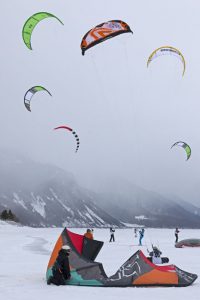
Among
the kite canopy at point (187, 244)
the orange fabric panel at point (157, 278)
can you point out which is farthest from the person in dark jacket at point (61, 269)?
the kite canopy at point (187, 244)

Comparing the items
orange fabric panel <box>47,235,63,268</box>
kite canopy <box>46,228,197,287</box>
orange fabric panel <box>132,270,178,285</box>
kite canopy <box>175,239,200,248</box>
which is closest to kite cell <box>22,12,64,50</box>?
orange fabric panel <box>47,235,63,268</box>

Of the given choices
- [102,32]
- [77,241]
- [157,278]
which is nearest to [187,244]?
[102,32]

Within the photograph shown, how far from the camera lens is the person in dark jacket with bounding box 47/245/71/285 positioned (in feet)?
42.3

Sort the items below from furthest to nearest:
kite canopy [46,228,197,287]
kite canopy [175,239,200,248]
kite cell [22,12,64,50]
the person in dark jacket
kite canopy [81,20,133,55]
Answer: kite canopy [175,239,200,248], kite cell [22,12,64,50], kite canopy [81,20,133,55], the person in dark jacket, kite canopy [46,228,197,287]

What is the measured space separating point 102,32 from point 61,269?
14166mm

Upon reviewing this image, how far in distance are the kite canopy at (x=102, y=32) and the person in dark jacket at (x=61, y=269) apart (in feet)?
40.8

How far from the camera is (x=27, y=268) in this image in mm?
17844

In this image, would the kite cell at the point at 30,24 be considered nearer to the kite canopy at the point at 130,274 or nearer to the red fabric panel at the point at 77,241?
the red fabric panel at the point at 77,241

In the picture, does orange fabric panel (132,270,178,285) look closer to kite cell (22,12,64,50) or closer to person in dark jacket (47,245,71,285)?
person in dark jacket (47,245,71,285)

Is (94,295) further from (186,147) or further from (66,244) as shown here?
(186,147)

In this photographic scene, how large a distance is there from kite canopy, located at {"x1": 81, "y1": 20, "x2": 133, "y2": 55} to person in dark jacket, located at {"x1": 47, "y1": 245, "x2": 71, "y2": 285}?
12432 millimetres

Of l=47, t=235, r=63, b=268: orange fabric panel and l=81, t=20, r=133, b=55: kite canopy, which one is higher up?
l=81, t=20, r=133, b=55: kite canopy

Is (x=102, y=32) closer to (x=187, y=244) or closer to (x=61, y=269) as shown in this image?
(x=61, y=269)

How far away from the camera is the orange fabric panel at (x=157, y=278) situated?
1281cm
